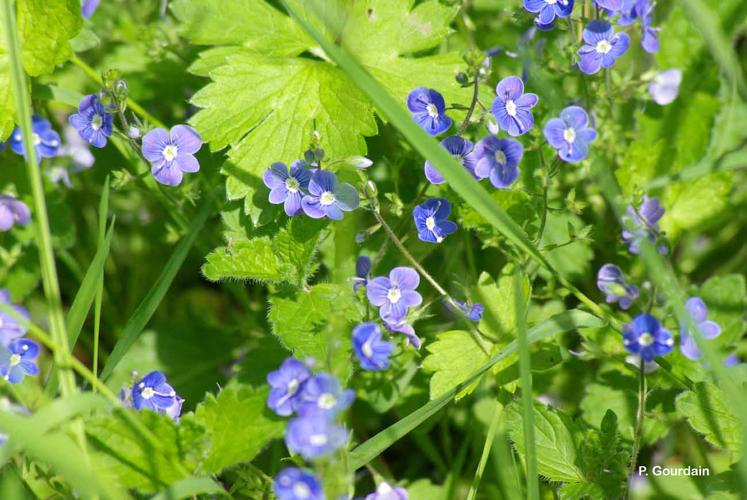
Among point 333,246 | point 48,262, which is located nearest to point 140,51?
point 333,246

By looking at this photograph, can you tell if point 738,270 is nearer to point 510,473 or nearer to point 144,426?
point 510,473

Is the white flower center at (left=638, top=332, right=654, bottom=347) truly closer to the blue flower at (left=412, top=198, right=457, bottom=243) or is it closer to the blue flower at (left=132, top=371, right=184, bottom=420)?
the blue flower at (left=412, top=198, right=457, bottom=243)

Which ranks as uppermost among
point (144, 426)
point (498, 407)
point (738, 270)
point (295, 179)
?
point (738, 270)

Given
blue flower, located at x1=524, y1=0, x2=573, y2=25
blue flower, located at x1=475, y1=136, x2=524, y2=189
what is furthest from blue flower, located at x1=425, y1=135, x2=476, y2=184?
blue flower, located at x1=524, y1=0, x2=573, y2=25

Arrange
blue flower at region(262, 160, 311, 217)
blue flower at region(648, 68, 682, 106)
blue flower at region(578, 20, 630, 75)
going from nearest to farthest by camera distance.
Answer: blue flower at region(262, 160, 311, 217)
blue flower at region(578, 20, 630, 75)
blue flower at region(648, 68, 682, 106)

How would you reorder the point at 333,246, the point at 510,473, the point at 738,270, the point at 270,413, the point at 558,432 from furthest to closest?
the point at 738,270 < the point at 333,246 < the point at 558,432 < the point at 510,473 < the point at 270,413

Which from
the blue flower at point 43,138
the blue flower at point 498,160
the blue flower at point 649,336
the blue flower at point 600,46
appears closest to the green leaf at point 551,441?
the blue flower at point 649,336
